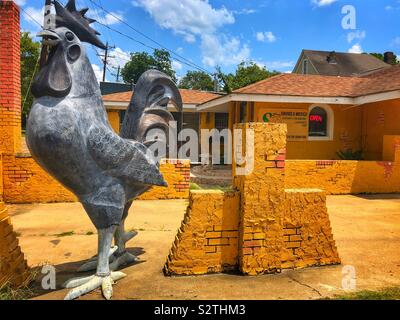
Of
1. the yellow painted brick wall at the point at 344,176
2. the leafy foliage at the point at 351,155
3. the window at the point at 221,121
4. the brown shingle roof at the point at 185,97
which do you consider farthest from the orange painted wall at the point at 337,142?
the brown shingle roof at the point at 185,97

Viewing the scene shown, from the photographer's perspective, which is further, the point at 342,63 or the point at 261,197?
the point at 342,63

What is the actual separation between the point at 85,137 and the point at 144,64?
42.9 metres

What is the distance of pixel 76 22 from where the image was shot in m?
3.42

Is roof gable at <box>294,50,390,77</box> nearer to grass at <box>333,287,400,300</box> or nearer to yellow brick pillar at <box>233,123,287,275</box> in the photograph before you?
yellow brick pillar at <box>233,123,287,275</box>

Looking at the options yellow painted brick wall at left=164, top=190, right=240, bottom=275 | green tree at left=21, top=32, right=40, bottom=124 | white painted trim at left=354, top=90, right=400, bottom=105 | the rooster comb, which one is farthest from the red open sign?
green tree at left=21, top=32, right=40, bottom=124

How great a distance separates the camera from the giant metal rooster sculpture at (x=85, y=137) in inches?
125

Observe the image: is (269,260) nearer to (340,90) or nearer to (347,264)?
(347,264)

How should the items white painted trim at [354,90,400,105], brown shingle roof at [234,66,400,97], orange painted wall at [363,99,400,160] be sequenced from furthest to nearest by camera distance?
orange painted wall at [363,99,400,160] → brown shingle roof at [234,66,400,97] → white painted trim at [354,90,400,105]

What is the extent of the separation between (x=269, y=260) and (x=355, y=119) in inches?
426

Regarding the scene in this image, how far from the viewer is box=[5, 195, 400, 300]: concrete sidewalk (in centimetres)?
372

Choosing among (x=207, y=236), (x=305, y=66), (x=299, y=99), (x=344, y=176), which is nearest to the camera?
(x=207, y=236)

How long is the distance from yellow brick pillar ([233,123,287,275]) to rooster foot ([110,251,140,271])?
1.39 meters

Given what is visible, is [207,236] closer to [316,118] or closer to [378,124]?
[316,118]

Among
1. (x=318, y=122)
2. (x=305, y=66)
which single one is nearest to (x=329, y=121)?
(x=318, y=122)
